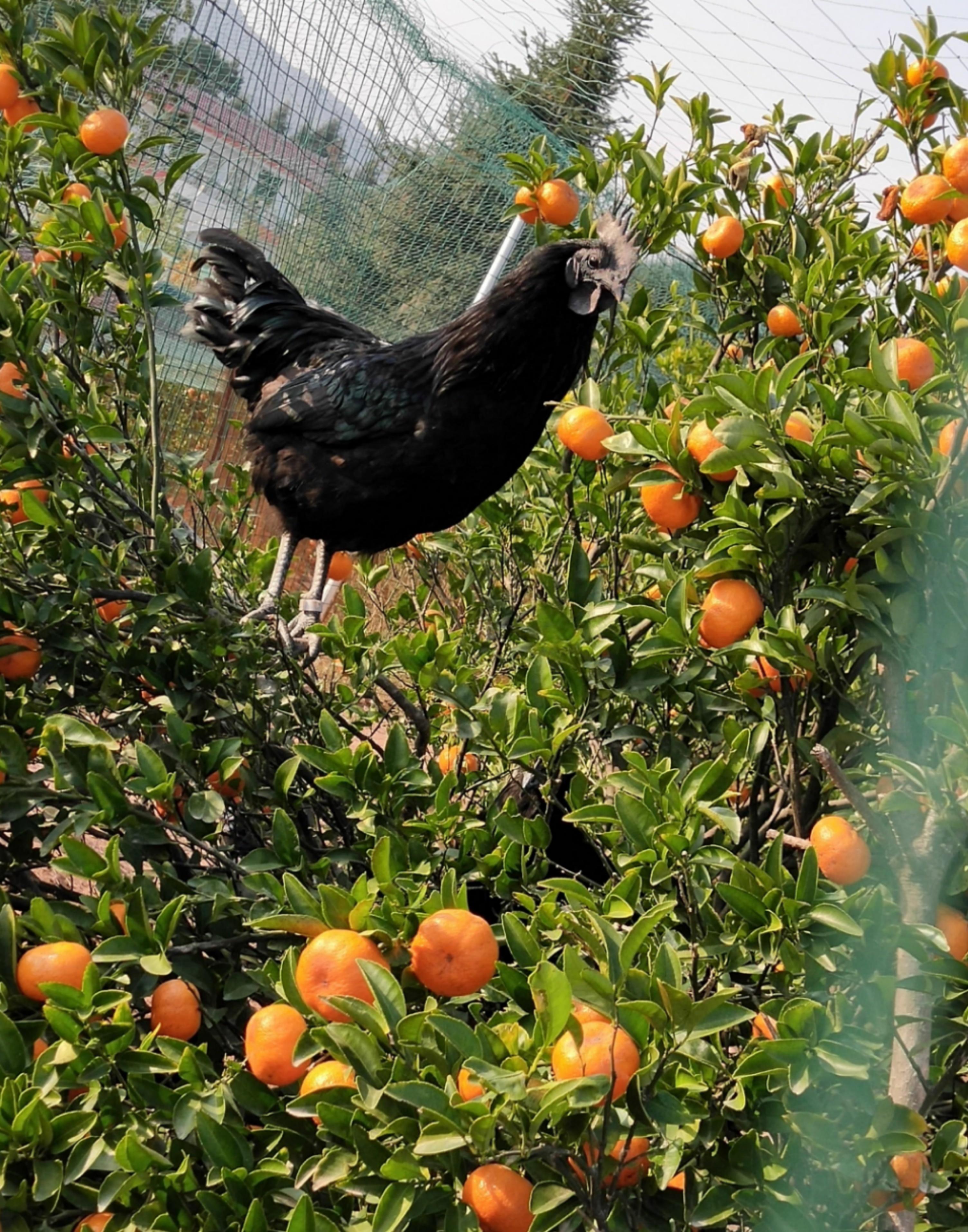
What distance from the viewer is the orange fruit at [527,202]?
2.33m

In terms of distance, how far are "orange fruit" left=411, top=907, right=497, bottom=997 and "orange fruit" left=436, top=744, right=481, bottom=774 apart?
958 millimetres

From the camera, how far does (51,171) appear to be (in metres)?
1.73

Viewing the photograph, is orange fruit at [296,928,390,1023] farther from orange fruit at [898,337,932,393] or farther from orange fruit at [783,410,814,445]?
orange fruit at [898,337,932,393]

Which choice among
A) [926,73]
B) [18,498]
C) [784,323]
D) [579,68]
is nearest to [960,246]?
[784,323]

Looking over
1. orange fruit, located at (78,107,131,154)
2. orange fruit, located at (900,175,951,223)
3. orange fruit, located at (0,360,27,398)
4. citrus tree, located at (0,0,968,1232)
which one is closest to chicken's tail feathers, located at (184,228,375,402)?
citrus tree, located at (0,0,968,1232)

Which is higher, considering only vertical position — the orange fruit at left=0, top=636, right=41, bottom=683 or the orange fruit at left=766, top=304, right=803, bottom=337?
the orange fruit at left=766, top=304, right=803, bottom=337

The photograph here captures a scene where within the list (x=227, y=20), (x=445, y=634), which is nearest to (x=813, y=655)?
(x=445, y=634)

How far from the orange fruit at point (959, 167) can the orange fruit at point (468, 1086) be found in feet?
4.53

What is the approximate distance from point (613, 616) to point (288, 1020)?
559 mm

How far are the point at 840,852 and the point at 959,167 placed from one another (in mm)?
1069

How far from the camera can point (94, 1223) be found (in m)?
1.01

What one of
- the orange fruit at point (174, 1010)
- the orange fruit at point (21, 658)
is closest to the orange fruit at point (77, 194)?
the orange fruit at point (21, 658)

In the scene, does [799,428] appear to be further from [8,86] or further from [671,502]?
[8,86]

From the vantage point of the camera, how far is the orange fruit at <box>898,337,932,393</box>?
137 cm
